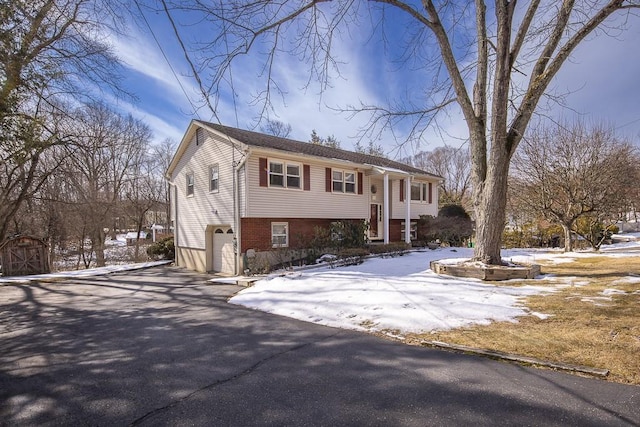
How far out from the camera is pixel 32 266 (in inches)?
637

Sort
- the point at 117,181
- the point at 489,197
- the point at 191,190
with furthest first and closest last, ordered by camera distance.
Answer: the point at 117,181 < the point at 191,190 < the point at 489,197

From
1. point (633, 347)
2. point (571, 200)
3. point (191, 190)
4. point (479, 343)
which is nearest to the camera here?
point (633, 347)

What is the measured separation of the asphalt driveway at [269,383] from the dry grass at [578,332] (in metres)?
0.46

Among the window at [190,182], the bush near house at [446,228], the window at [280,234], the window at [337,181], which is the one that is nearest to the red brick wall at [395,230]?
the bush near house at [446,228]


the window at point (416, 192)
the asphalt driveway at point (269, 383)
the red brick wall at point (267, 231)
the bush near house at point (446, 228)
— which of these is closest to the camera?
the asphalt driveway at point (269, 383)

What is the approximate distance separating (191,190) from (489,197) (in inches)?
527

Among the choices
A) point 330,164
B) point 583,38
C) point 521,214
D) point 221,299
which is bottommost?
point 221,299

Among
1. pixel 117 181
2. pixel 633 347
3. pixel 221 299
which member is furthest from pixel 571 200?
pixel 117 181

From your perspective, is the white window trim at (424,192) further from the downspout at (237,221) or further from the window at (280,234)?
the downspout at (237,221)

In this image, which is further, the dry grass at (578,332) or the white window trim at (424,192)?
the white window trim at (424,192)

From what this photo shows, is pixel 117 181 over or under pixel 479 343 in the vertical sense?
Answer: over

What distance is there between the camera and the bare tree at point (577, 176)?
13883mm

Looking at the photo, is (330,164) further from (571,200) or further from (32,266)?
(32,266)

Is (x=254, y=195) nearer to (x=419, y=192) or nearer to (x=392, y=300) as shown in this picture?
(x=392, y=300)
